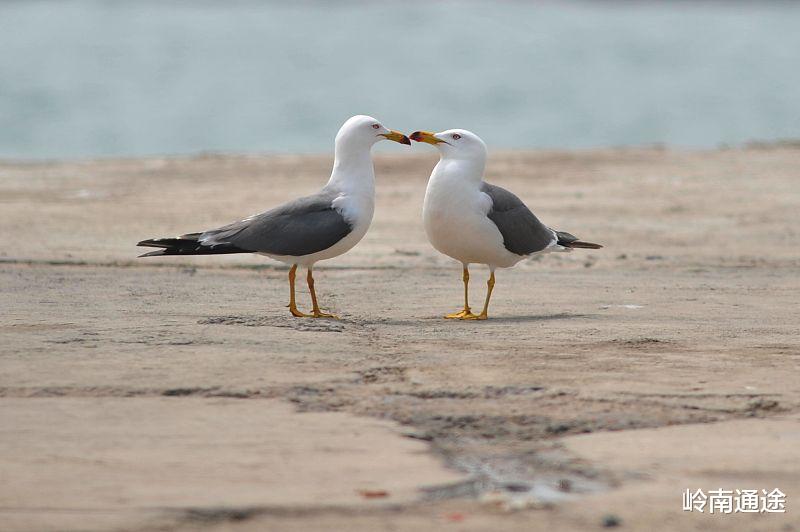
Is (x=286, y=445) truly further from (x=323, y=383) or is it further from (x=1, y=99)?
(x=1, y=99)

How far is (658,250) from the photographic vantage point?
9.48 metres

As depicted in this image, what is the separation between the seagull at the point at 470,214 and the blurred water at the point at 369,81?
17410 mm

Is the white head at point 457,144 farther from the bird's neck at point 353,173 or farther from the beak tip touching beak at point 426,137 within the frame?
the bird's neck at point 353,173

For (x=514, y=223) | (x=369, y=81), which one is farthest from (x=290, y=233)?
(x=369, y=81)

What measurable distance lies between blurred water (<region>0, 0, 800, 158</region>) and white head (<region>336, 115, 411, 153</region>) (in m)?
17.2

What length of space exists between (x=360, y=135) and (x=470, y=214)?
0.76 meters

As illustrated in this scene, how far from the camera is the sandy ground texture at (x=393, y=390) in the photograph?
153 inches

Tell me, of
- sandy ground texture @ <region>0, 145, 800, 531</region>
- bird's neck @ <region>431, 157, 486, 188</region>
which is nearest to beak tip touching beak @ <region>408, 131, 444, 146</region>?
bird's neck @ <region>431, 157, 486, 188</region>

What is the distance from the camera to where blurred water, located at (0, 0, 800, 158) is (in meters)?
28.4

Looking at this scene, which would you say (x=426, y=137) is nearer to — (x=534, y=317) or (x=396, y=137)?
(x=396, y=137)

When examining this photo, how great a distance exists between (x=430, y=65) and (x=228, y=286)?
3935 centimetres

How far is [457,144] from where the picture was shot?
719 centimetres

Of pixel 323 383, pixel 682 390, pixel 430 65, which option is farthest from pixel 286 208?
pixel 430 65

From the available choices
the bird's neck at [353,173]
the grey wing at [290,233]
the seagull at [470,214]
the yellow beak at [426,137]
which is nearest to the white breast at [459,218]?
the seagull at [470,214]
